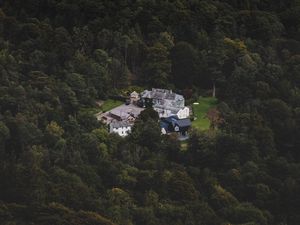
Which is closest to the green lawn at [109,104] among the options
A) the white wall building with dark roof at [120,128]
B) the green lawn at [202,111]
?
the white wall building with dark roof at [120,128]

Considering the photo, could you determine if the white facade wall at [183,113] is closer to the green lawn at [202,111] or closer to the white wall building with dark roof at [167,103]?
the white wall building with dark roof at [167,103]

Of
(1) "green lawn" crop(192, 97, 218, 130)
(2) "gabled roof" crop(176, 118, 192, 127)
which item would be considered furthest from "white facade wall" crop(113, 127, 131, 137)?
(1) "green lawn" crop(192, 97, 218, 130)

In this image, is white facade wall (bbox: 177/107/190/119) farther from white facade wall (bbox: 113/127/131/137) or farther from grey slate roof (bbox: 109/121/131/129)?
white facade wall (bbox: 113/127/131/137)

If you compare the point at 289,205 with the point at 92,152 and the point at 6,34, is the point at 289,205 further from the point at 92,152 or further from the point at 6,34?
the point at 6,34

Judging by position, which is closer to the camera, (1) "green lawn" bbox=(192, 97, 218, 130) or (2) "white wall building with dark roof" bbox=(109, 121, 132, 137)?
(2) "white wall building with dark roof" bbox=(109, 121, 132, 137)

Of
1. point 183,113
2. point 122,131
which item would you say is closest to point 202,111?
point 183,113

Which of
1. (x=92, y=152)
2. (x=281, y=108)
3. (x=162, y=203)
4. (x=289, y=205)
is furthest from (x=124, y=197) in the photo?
(x=281, y=108)
